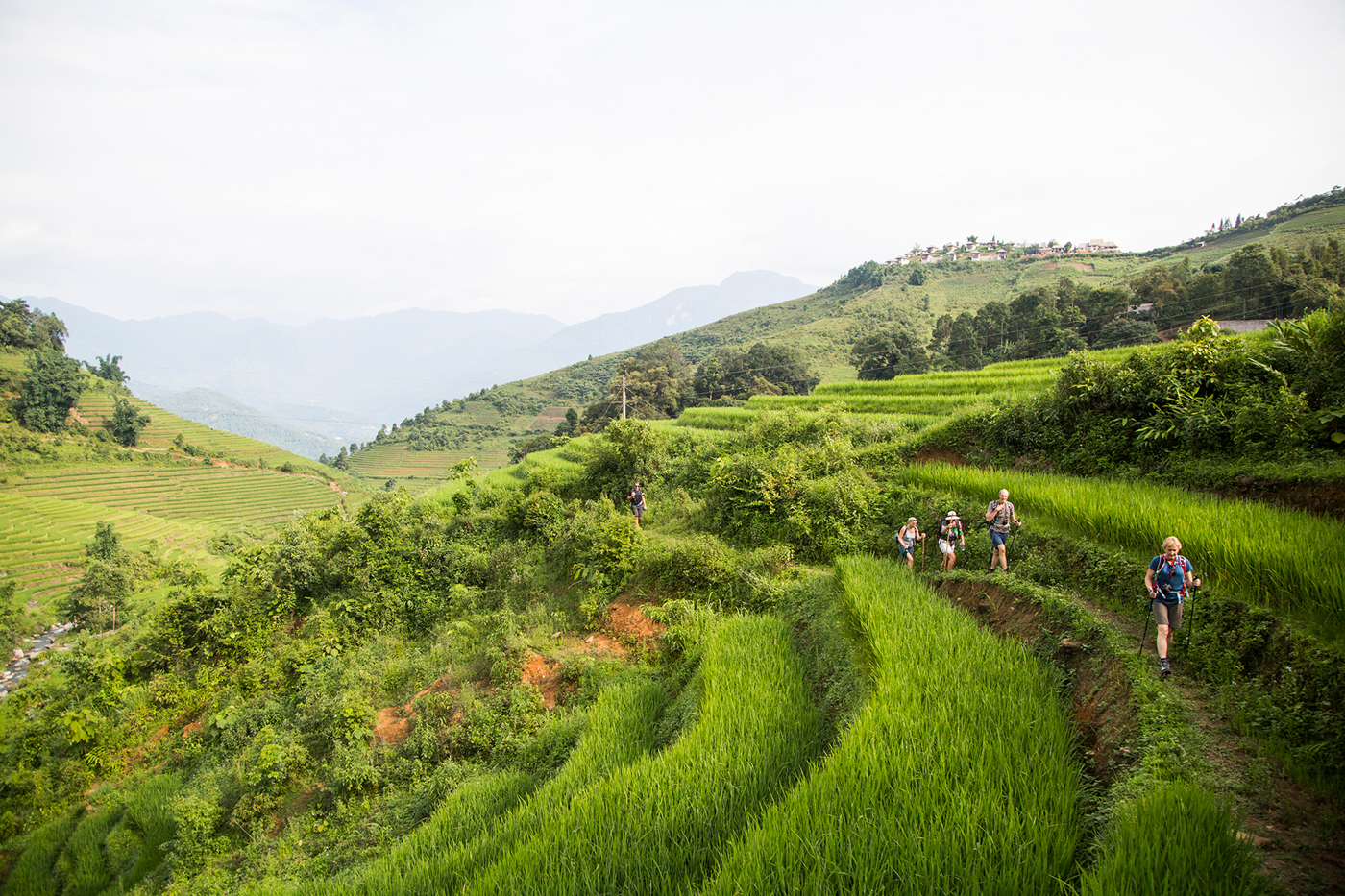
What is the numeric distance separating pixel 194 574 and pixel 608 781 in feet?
58.5

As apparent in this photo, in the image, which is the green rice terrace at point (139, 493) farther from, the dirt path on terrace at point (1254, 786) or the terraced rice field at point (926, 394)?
the dirt path on terrace at point (1254, 786)

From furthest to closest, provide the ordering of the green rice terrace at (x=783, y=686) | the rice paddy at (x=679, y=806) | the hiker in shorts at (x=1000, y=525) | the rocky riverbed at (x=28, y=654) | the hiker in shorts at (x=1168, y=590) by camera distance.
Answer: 1. the rocky riverbed at (x=28, y=654)
2. the hiker in shorts at (x=1000, y=525)
3. the hiker in shorts at (x=1168, y=590)
4. the rice paddy at (x=679, y=806)
5. the green rice terrace at (x=783, y=686)

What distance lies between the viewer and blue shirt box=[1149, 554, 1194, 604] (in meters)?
5.21

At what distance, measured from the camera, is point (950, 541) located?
9.45 metres

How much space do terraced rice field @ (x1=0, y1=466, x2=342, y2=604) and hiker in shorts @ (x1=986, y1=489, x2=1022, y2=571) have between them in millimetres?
53744

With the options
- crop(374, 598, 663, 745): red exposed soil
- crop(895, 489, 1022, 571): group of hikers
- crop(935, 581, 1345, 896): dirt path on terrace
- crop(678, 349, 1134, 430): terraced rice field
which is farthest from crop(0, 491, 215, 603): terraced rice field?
crop(935, 581, 1345, 896): dirt path on terrace

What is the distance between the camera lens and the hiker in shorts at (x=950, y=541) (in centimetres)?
923

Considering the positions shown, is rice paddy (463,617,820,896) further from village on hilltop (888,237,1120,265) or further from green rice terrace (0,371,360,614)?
village on hilltop (888,237,1120,265)

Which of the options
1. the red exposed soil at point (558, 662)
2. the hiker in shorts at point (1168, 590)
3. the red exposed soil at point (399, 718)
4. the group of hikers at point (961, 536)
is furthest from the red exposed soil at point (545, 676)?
the hiker in shorts at point (1168, 590)

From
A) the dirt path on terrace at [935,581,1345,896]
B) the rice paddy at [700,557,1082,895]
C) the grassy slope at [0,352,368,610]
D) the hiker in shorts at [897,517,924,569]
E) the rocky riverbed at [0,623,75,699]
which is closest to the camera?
the dirt path on terrace at [935,581,1345,896]

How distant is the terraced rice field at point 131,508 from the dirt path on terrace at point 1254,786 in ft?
179

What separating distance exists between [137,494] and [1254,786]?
77.3 metres

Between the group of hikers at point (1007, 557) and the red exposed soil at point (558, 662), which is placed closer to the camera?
the group of hikers at point (1007, 557)

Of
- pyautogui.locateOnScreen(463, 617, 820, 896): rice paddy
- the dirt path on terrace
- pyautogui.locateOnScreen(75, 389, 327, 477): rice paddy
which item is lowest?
pyautogui.locateOnScreen(463, 617, 820, 896): rice paddy
